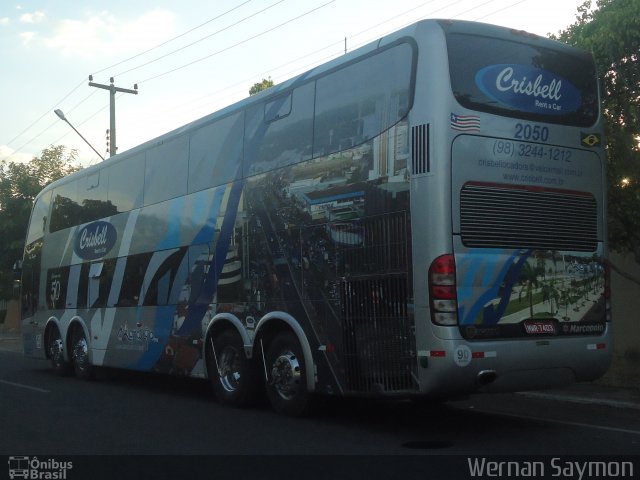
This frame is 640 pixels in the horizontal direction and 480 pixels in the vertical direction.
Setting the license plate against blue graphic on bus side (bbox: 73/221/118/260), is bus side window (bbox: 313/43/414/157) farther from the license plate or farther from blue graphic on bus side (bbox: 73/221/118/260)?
blue graphic on bus side (bbox: 73/221/118/260)

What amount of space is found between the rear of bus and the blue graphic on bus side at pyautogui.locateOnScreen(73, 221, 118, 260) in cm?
820

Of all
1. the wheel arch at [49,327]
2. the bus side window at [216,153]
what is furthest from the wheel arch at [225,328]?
the wheel arch at [49,327]

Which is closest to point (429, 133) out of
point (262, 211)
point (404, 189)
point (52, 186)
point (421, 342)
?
point (404, 189)

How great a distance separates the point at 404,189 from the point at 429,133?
2.06 feet

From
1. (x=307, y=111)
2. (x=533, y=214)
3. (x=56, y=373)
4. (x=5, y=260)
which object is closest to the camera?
(x=533, y=214)

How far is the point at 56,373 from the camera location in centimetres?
1709

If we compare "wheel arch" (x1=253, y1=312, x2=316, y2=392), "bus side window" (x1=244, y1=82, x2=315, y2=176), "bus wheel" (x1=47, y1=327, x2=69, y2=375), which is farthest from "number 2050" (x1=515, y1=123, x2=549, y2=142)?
"bus wheel" (x1=47, y1=327, x2=69, y2=375)

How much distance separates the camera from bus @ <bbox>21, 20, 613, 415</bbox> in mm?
7852

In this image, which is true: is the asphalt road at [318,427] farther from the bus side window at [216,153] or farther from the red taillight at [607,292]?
the bus side window at [216,153]

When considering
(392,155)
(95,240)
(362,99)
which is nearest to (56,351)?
(95,240)

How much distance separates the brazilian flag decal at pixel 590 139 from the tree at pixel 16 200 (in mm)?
26702

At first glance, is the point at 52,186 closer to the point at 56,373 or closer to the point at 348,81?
the point at 56,373

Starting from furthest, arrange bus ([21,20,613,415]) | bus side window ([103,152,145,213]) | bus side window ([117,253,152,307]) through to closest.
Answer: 1. bus side window ([103,152,145,213])
2. bus side window ([117,253,152,307])
3. bus ([21,20,613,415])

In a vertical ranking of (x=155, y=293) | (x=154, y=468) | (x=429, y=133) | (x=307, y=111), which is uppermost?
(x=307, y=111)
